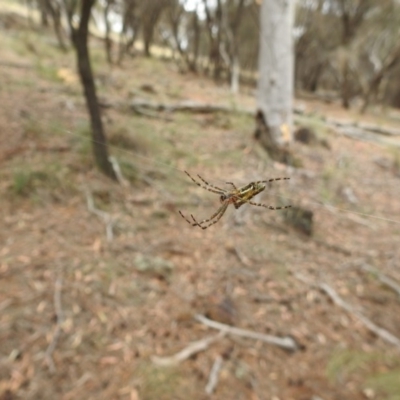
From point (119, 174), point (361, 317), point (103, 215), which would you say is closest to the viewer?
point (361, 317)

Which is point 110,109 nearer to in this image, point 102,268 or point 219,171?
point 219,171

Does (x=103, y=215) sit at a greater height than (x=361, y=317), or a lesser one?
greater

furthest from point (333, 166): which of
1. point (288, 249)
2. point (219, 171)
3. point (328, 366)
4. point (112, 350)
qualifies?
point (112, 350)

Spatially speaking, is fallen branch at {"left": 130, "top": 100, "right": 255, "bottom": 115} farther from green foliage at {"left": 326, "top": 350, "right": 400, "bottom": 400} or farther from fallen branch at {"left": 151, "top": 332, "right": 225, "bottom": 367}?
green foliage at {"left": 326, "top": 350, "right": 400, "bottom": 400}

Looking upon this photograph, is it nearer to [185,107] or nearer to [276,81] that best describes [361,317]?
[276,81]

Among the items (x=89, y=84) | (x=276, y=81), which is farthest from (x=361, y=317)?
(x=276, y=81)

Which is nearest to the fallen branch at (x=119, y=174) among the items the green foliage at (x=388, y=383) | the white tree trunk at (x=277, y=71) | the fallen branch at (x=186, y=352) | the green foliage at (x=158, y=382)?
the fallen branch at (x=186, y=352)

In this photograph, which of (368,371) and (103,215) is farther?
(103,215)

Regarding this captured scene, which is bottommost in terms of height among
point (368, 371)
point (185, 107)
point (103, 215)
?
point (368, 371)

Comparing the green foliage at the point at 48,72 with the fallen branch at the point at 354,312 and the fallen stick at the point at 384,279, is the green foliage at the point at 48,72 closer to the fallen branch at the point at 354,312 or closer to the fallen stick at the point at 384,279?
Answer: the fallen branch at the point at 354,312
